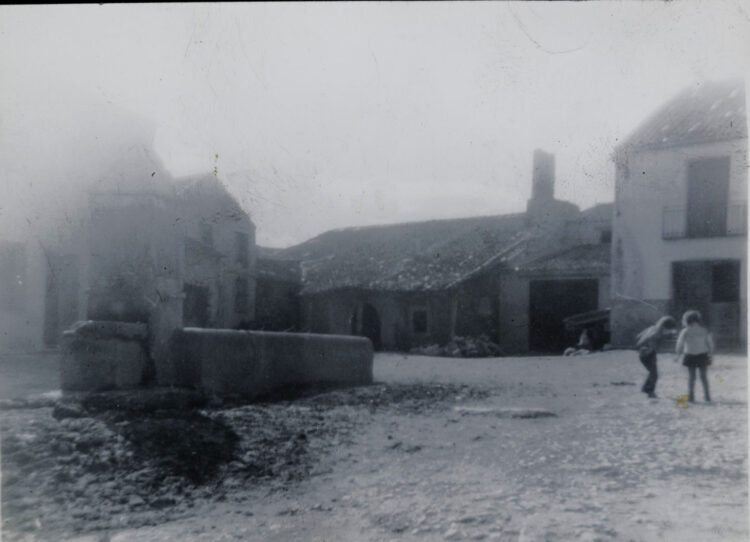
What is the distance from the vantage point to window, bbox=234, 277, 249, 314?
528cm

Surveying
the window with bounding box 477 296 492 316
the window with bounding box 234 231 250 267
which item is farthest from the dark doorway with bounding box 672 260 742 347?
the window with bounding box 477 296 492 316

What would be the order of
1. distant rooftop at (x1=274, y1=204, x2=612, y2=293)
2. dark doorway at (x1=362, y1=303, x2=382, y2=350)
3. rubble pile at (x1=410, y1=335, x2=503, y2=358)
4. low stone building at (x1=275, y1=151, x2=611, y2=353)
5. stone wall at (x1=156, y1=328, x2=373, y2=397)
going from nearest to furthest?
1. stone wall at (x1=156, y1=328, x2=373, y2=397)
2. low stone building at (x1=275, y1=151, x2=611, y2=353)
3. distant rooftop at (x1=274, y1=204, x2=612, y2=293)
4. rubble pile at (x1=410, y1=335, x2=503, y2=358)
5. dark doorway at (x1=362, y1=303, x2=382, y2=350)

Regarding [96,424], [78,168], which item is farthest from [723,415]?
[78,168]

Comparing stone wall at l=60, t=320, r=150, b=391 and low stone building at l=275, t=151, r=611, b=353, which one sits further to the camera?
low stone building at l=275, t=151, r=611, b=353

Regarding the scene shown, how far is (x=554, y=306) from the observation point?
1155 centimetres

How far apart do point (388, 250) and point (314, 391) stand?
8.61 metres

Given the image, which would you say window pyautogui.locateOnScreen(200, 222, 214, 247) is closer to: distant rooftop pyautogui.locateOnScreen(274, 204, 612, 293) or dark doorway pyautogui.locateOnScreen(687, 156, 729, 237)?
dark doorway pyautogui.locateOnScreen(687, 156, 729, 237)

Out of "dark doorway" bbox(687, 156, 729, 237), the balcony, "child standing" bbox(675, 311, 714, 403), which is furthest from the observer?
"child standing" bbox(675, 311, 714, 403)

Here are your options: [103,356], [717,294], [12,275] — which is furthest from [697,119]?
[12,275]

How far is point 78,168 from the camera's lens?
14.1 feet

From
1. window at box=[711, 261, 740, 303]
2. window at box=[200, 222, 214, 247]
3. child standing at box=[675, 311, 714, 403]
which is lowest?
child standing at box=[675, 311, 714, 403]

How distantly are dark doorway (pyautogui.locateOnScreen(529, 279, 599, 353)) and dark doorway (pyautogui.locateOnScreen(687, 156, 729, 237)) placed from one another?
10.4ft

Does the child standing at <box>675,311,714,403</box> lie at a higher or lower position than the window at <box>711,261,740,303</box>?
lower

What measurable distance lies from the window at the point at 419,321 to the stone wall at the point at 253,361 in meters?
10.6
